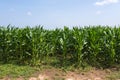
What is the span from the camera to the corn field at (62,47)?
983 centimetres

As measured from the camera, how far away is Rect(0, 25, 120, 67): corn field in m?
9.83

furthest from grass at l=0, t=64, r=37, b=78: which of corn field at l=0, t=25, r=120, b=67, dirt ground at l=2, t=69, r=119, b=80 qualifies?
corn field at l=0, t=25, r=120, b=67

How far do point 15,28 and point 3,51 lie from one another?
1095mm

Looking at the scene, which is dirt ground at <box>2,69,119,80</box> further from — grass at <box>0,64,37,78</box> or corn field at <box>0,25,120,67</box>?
corn field at <box>0,25,120,67</box>

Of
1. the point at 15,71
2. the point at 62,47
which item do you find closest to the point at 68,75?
the point at 62,47

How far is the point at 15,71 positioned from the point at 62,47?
78.5 inches

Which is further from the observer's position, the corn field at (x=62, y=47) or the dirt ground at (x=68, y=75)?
the corn field at (x=62, y=47)

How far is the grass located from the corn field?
0.52 metres

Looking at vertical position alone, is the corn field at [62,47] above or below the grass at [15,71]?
above

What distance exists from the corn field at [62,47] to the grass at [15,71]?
0.52m

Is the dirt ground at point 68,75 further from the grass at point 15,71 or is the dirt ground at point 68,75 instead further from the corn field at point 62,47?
the corn field at point 62,47

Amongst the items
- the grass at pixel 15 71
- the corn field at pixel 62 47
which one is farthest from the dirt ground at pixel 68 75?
the corn field at pixel 62 47

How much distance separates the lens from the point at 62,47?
9945mm

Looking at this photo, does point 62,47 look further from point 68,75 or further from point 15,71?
point 15,71
